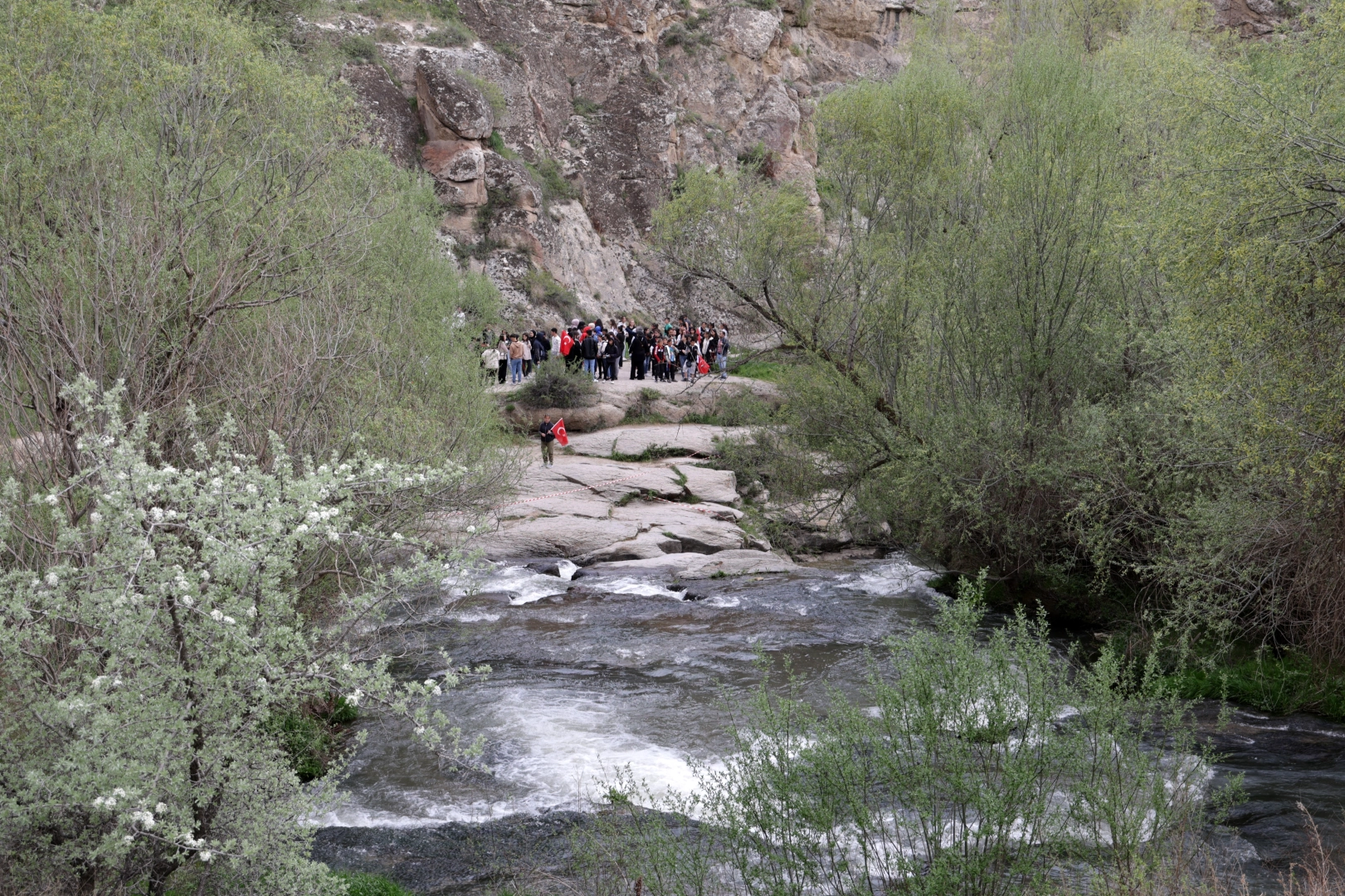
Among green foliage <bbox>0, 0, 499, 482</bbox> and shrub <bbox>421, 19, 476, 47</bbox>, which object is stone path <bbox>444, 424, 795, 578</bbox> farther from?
shrub <bbox>421, 19, 476, 47</bbox>

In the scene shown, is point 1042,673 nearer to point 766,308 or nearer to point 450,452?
point 450,452

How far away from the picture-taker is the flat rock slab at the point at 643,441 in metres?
27.5

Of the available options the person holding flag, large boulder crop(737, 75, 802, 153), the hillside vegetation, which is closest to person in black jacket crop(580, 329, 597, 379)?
the person holding flag

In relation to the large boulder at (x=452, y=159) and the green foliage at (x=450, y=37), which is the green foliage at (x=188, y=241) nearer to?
the large boulder at (x=452, y=159)

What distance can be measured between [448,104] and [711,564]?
25638 millimetres

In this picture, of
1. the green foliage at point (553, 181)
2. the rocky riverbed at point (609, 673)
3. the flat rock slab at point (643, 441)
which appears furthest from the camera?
the green foliage at point (553, 181)

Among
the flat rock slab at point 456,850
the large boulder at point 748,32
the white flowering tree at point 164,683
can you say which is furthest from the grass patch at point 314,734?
the large boulder at point 748,32

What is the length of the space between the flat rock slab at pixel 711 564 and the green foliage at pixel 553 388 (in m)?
9.56

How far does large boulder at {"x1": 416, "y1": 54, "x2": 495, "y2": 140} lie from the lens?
3825 centimetres

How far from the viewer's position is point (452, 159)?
3838 cm

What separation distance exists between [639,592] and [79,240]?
37.5 ft

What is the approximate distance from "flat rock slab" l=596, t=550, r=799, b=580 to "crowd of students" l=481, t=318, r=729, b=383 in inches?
415

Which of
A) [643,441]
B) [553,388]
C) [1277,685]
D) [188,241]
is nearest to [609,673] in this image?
[188,241]

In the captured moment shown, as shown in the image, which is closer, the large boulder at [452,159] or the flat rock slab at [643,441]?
the flat rock slab at [643,441]
